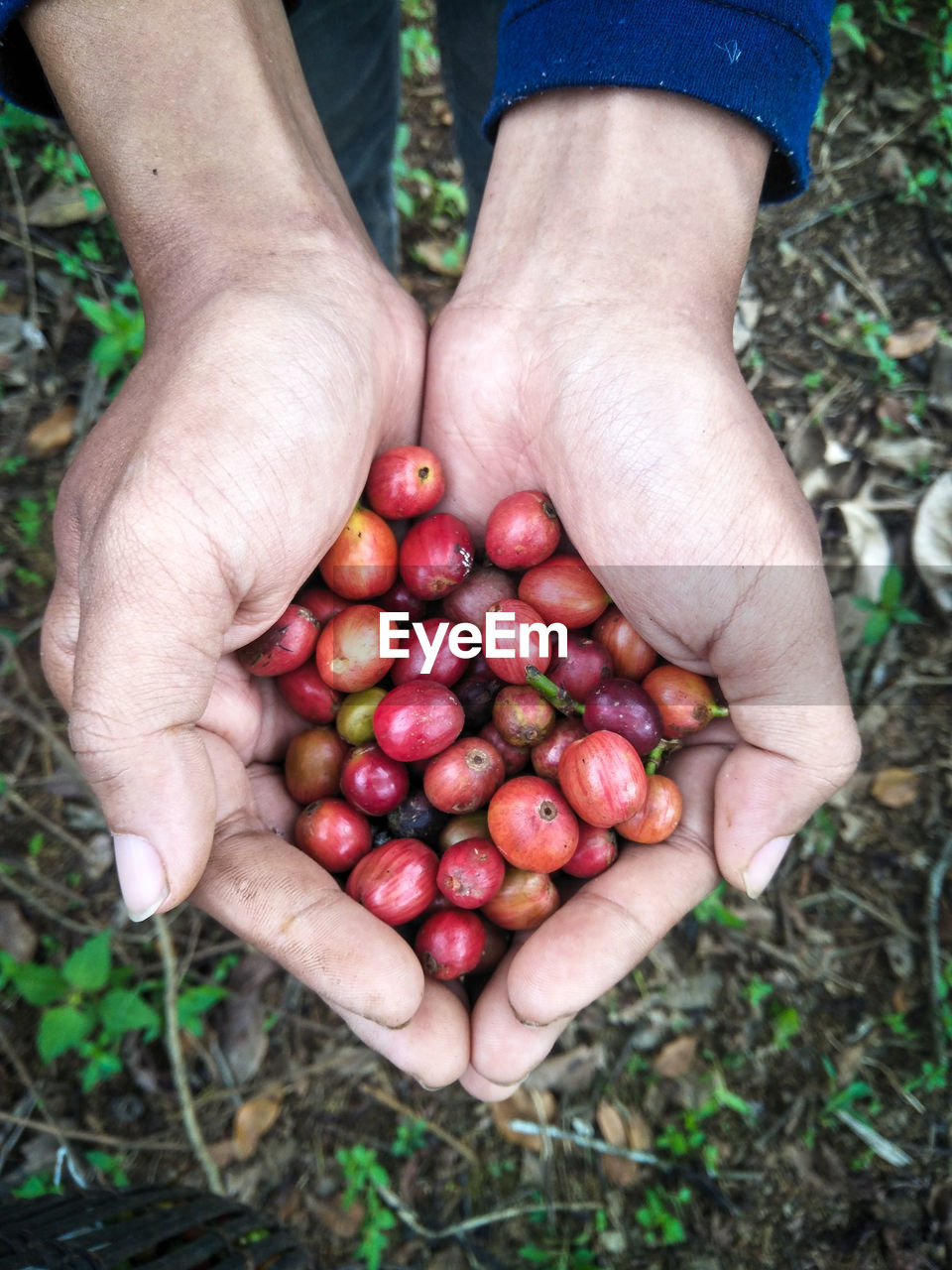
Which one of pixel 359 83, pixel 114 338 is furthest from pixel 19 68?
pixel 114 338

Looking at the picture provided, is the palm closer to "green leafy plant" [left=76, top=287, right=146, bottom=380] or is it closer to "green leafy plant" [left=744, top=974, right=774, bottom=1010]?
"green leafy plant" [left=744, top=974, right=774, bottom=1010]

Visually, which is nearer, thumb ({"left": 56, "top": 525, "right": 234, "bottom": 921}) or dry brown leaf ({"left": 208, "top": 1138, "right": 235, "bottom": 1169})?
thumb ({"left": 56, "top": 525, "right": 234, "bottom": 921})

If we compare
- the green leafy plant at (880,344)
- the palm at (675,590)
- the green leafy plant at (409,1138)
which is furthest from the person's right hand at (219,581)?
the green leafy plant at (880,344)

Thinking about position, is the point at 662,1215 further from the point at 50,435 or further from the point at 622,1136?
the point at 50,435

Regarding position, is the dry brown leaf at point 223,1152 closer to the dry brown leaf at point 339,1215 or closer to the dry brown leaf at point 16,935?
the dry brown leaf at point 339,1215

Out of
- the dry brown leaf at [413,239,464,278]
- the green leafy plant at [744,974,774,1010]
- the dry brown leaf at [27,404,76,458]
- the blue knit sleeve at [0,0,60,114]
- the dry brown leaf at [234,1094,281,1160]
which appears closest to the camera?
the blue knit sleeve at [0,0,60,114]

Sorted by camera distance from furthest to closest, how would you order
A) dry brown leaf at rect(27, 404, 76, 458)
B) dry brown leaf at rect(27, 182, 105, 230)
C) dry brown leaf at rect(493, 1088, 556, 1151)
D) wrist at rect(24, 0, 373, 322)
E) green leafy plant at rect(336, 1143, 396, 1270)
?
1. dry brown leaf at rect(27, 182, 105, 230)
2. dry brown leaf at rect(27, 404, 76, 458)
3. dry brown leaf at rect(493, 1088, 556, 1151)
4. green leafy plant at rect(336, 1143, 396, 1270)
5. wrist at rect(24, 0, 373, 322)

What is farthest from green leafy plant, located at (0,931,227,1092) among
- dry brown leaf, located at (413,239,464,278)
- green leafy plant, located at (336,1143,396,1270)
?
dry brown leaf, located at (413,239,464,278)
